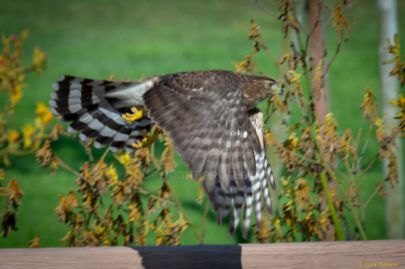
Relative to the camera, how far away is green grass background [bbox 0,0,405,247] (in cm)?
534

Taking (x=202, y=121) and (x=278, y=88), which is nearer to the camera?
(x=202, y=121)

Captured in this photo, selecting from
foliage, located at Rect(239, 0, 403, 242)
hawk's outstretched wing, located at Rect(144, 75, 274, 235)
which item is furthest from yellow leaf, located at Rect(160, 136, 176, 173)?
foliage, located at Rect(239, 0, 403, 242)

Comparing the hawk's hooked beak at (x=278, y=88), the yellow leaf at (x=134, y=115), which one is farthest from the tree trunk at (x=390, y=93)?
the yellow leaf at (x=134, y=115)

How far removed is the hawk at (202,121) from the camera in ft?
9.21

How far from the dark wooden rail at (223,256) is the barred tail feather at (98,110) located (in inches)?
31.6

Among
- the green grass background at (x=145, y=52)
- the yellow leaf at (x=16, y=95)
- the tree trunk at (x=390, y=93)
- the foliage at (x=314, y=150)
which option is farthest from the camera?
the green grass background at (x=145, y=52)

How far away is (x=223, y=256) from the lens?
2750 mm

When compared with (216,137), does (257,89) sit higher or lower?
higher

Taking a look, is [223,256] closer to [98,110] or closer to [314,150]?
[314,150]

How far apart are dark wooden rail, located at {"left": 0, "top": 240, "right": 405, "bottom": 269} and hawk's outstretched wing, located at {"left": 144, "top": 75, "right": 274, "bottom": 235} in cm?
13

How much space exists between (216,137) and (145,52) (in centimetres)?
609

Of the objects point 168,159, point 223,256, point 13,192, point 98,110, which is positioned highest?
point 98,110

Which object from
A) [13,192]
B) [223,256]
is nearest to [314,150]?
[223,256]

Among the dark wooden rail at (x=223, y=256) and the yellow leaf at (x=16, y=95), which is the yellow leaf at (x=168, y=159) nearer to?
the dark wooden rail at (x=223, y=256)
